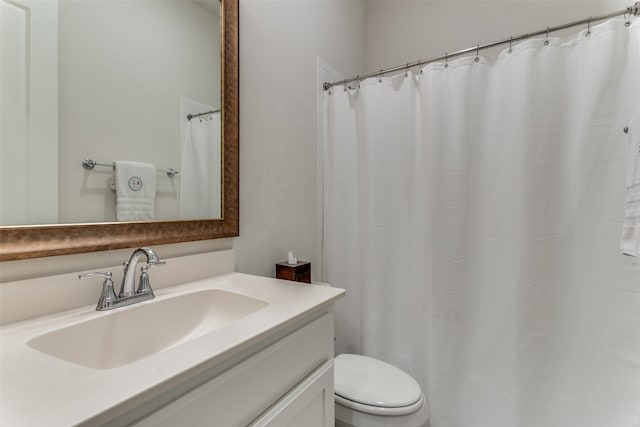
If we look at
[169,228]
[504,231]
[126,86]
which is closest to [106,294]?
[169,228]

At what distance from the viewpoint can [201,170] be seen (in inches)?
42.1

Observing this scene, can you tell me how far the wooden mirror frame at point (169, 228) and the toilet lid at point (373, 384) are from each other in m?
0.75

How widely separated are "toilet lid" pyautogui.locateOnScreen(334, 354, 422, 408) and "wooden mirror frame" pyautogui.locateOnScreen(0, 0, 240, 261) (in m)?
0.75

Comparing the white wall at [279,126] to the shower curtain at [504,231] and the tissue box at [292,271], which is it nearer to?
the tissue box at [292,271]

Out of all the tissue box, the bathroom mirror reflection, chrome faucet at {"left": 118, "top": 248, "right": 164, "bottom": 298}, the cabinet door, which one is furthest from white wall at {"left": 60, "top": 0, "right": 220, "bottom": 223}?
the cabinet door

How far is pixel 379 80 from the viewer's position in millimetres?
1587

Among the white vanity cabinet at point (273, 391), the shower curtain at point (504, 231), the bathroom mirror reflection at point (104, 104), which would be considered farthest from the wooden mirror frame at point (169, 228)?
the shower curtain at point (504, 231)

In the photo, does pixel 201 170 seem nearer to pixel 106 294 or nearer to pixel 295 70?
pixel 106 294

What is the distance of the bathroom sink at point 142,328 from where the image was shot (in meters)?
0.63

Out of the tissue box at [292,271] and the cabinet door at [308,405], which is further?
the tissue box at [292,271]

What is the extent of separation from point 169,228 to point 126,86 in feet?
1.41

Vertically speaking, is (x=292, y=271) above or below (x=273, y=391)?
above

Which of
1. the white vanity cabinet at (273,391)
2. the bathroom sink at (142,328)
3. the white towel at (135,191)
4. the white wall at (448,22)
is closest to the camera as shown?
the white vanity cabinet at (273,391)

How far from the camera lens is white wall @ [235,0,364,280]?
1.22 m
